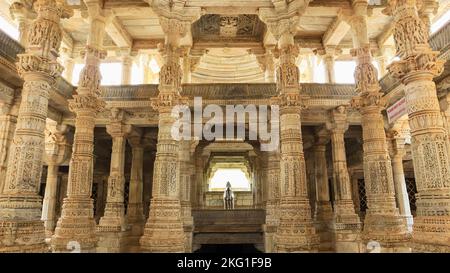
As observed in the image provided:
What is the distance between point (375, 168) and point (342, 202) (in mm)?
3649

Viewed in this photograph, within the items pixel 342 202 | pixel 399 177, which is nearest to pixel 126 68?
pixel 342 202

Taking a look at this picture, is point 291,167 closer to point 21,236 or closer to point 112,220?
point 21,236

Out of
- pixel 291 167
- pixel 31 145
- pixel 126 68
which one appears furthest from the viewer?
pixel 126 68

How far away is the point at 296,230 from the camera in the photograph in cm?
681

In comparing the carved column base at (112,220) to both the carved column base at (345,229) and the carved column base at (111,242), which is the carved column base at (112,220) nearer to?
the carved column base at (111,242)

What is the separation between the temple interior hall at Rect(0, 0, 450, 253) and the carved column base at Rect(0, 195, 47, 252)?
2 centimetres

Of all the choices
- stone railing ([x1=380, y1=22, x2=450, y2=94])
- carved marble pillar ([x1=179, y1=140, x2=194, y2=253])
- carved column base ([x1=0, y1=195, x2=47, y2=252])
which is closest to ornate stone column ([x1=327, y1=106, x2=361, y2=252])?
stone railing ([x1=380, y1=22, x2=450, y2=94])

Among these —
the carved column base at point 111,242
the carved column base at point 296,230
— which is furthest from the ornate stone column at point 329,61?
the carved column base at point 111,242

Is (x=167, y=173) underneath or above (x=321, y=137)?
underneath

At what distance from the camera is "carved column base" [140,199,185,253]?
6543 millimetres

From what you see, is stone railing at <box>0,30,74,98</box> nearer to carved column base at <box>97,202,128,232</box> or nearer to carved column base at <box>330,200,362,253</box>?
carved column base at <box>97,202,128,232</box>

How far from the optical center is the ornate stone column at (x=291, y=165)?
6773 mm

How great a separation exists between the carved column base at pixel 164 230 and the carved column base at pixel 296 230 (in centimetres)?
243
